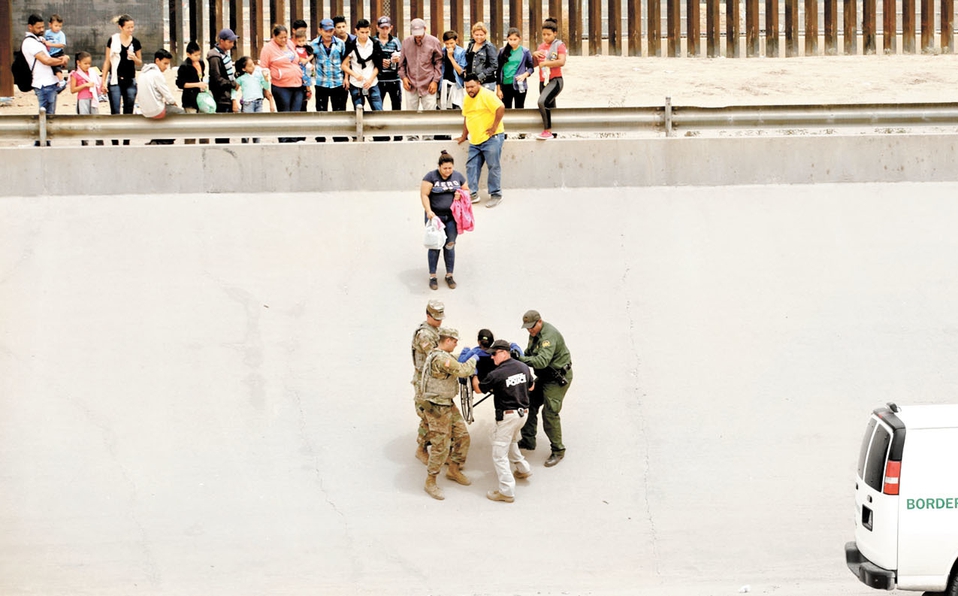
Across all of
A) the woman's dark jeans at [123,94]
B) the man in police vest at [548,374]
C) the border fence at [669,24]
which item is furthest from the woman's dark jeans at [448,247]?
the border fence at [669,24]

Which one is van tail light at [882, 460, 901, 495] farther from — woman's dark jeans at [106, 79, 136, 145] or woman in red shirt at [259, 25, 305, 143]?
woman's dark jeans at [106, 79, 136, 145]

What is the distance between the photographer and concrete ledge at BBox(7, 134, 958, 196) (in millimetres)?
16875

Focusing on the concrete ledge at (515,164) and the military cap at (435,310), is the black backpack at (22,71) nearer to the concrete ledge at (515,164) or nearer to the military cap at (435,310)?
the concrete ledge at (515,164)

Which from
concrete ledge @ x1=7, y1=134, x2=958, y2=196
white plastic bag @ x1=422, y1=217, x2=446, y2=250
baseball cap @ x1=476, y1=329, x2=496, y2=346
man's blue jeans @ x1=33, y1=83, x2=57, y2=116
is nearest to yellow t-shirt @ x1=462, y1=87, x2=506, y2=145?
concrete ledge @ x1=7, y1=134, x2=958, y2=196

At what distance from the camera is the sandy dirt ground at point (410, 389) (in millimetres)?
11719

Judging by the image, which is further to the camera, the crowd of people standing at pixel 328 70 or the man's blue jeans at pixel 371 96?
the man's blue jeans at pixel 371 96

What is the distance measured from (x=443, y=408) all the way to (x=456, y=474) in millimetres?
653

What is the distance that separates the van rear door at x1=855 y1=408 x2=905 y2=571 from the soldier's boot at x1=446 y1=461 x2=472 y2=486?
11.5 feet

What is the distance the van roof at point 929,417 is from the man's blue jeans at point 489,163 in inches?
293

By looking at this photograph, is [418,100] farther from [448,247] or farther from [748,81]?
[748,81]

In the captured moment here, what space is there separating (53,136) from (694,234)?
7.35m

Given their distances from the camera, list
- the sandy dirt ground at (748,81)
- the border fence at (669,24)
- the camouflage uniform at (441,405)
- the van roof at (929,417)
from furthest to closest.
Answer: the border fence at (669,24), the sandy dirt ground at (748,81), the camouflage uniform at (441,405), the van roof at (929,417)

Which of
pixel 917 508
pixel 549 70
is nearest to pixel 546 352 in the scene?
pixel 917 508

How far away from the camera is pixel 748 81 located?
981 inches
